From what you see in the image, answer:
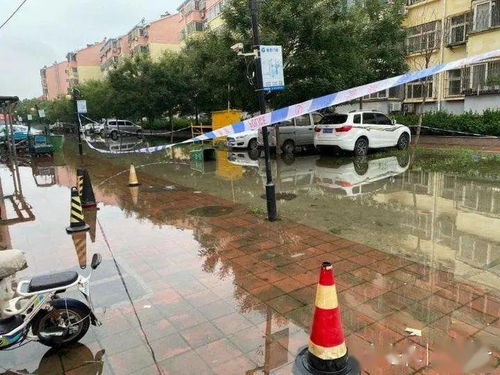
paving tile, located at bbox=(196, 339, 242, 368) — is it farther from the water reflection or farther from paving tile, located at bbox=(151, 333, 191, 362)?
the water reflection

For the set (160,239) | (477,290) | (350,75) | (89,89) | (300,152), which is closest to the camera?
(477,290)

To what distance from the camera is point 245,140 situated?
59.5 ft

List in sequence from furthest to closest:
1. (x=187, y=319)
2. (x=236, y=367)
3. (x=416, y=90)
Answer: (x=416, y=90), (x=187, y=319), (x=236, y=367)

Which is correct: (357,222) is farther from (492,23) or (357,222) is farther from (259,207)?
(492,23)

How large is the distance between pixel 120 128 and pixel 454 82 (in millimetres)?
28184

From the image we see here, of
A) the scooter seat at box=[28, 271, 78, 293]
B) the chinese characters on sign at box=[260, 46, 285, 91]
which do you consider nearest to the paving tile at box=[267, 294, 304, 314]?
the scooter seat at box=[28, 271, 78, 293]

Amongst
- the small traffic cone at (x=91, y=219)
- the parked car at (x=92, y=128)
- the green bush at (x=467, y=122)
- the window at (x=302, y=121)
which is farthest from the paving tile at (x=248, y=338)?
the parked car at (x=92, y=128)

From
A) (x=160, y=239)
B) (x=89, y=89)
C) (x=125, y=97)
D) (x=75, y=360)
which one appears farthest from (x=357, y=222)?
(x=89, y=89)

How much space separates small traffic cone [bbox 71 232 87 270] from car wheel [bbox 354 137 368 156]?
33.9 ft

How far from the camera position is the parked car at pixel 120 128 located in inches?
1491

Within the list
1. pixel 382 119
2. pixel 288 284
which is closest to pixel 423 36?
pixel 382 119

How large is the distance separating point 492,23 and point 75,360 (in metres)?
21.7

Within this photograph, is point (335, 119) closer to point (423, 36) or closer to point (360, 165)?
point (360, 165)

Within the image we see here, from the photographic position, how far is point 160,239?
6582mm
